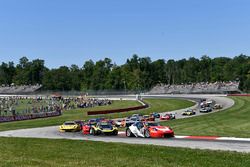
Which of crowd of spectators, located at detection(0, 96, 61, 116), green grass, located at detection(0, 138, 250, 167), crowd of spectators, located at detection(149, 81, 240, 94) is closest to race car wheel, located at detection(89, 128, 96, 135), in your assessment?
green grass, located at detection(0, 138, 250, 167)

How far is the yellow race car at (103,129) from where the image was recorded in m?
33.1

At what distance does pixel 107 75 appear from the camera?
647ft

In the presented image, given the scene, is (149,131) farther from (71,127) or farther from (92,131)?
(71,127)

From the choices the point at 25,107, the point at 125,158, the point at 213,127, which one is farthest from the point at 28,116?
the point at 125,158

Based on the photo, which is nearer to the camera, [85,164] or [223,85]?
[85,164]

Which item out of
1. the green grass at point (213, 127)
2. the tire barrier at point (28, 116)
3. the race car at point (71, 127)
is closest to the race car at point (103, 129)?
the green grass at point (213, 127)

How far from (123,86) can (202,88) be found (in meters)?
59.1

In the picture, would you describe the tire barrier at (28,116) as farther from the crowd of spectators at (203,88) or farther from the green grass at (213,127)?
the crowd of spectators at (203,88)

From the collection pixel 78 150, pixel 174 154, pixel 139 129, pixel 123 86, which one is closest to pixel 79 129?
pixel 139 129

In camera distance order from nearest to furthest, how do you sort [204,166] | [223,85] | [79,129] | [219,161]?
[204,166], [219,161], [79,129], [223,85]

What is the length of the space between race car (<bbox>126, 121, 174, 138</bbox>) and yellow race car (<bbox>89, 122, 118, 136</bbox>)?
2364 mm

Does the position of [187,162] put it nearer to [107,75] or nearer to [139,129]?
[139,129]

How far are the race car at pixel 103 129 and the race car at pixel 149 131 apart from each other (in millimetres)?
2365

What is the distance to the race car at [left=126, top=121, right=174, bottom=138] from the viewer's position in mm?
28766
